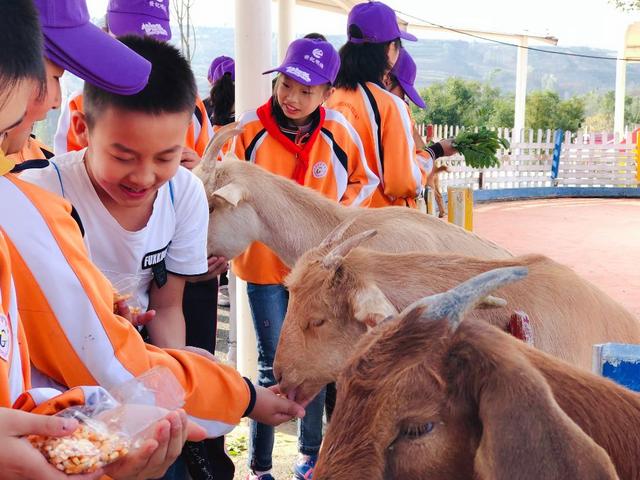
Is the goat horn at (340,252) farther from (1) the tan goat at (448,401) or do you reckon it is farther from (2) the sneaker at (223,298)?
(2) the sneaker at (223,298)

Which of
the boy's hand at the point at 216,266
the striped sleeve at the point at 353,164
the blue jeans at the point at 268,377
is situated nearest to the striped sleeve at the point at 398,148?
the striped sleeve at the point at 353,164

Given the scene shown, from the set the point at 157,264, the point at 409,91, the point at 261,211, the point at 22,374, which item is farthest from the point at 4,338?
the point at 409,91

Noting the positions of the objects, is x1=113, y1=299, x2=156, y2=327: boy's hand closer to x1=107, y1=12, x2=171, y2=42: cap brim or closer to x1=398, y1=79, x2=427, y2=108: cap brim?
x1=107, y1=12, x2=171, y2=42: cap brim

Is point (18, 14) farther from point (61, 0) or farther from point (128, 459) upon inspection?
point (128, 459)

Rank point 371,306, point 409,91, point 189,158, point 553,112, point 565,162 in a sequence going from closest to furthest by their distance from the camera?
point 371,306
point 189,158
point 409,91
point 565,162
point 553,112

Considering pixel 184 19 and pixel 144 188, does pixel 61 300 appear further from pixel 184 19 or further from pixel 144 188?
pixel 184 19

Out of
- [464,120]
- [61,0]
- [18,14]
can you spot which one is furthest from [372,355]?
[464,120]

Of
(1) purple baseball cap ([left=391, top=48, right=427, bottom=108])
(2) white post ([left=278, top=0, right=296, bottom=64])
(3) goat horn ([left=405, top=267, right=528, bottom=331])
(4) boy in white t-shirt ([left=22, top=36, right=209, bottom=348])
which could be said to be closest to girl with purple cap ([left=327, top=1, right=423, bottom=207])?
(1) purple baseball cap ([left=391, top=48, right=427, bottom=108])

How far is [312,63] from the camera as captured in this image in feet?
14.4

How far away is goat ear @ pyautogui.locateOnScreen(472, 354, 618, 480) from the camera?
1484mm

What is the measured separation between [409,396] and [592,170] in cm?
2442

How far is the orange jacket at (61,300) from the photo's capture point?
172 centimetres

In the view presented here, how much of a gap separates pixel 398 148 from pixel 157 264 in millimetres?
2448

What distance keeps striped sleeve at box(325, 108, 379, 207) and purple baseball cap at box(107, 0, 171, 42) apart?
44.2 inches
